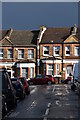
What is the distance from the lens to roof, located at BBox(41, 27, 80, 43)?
222 ft

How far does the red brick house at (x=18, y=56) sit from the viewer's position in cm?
6600

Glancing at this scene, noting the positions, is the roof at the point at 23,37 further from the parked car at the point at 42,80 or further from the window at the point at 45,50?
the parked car at the point at 42,80

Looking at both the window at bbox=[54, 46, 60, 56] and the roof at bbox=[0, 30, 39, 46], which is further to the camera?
the roof at bbox=[0, 30, 39, 46]

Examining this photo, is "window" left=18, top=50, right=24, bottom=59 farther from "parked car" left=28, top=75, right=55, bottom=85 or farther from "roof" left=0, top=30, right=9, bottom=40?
"parked car" left=28, top=75, right=55, bottom=85

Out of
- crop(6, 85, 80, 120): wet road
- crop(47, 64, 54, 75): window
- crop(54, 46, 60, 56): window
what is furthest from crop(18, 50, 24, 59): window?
crop(6, 85, 80, 120): wet road

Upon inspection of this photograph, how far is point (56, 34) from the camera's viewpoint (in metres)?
70.4

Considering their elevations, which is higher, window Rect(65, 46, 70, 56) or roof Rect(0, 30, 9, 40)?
roof Rect(0, 30, 9, 40)

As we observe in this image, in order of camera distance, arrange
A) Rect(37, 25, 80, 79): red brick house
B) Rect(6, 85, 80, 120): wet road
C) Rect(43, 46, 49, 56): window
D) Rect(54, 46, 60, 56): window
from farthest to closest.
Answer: Rect(43, 46, 49, 56): window
Rect(54, 46, 60, 56): window
Rect(37, 25, 80, 79): red brick house
Rect(6, 85, 80, 120): wet road

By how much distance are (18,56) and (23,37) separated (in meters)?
4.52

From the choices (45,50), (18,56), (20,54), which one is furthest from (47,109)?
(20,54)

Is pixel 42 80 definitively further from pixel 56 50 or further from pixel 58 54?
pixel 56 50

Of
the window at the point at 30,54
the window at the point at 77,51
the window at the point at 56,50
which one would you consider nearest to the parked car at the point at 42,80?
the window at the point at 56,50

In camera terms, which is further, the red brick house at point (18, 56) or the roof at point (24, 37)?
the roof at point (24, 37)

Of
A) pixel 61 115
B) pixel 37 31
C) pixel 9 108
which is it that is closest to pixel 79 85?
pixel 9 108
